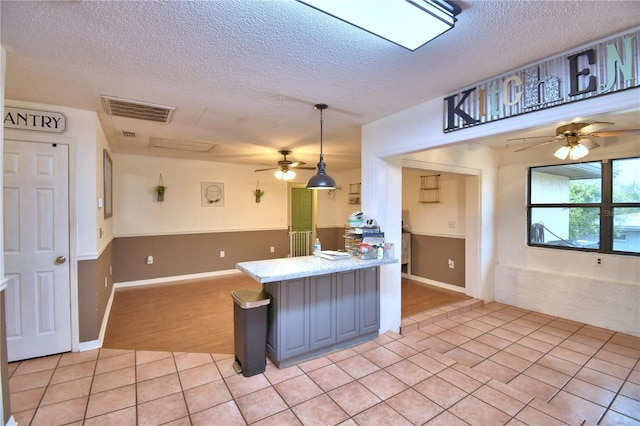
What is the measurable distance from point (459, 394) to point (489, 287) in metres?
2.89

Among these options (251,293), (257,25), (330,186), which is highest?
(257,25)

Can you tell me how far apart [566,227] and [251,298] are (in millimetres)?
4303

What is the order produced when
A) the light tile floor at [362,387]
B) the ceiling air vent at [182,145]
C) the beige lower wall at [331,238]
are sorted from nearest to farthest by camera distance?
the light tile floor at [362,387]
the ceiling air vent at [182,145]
the beige lower wall at [331,238]

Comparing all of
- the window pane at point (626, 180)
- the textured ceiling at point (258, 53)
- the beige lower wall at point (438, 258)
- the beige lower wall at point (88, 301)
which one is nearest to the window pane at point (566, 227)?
the window pane at point (626, 180)

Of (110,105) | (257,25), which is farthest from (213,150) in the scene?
(257,25)

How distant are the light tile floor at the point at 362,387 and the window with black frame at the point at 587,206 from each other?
1208 mm

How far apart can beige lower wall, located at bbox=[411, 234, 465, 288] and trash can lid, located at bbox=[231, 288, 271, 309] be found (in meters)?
3.65

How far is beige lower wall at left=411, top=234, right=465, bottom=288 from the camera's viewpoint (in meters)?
5.07

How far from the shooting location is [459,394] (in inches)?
92.0

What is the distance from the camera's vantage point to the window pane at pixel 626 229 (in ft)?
11.6

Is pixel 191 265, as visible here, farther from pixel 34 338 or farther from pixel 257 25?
pixel 257 25

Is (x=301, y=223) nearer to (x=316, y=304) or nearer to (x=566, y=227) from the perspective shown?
(x=316, y=304)

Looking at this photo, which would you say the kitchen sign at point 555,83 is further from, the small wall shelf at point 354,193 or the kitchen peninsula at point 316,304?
the small wall shelf at point 354,193

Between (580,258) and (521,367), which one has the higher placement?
(580,258)
